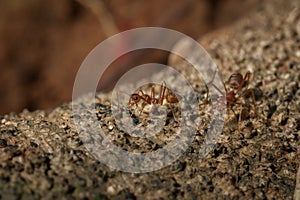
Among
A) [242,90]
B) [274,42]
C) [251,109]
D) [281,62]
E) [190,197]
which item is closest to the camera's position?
[190,197]

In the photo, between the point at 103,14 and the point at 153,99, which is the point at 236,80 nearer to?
the point at 153,99

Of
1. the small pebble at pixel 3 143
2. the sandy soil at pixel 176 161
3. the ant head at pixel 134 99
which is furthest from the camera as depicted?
the ant head at pixel 134 99

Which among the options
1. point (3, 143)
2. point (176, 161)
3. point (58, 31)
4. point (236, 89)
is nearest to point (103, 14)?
point (58, 31)

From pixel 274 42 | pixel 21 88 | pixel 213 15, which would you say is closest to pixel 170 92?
pixel 274 42

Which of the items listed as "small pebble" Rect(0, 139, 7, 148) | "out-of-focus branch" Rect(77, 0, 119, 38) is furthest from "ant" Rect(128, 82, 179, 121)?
"out-of-focus branch" Rect(77, 0, 119, 38)

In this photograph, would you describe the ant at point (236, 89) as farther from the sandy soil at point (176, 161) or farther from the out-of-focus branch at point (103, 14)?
the out-of-focus branch at point (103, 14)

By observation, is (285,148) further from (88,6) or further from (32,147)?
(88,6)

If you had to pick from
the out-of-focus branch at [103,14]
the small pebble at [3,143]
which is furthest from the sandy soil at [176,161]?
the out-of-focus branch at [103,14]
